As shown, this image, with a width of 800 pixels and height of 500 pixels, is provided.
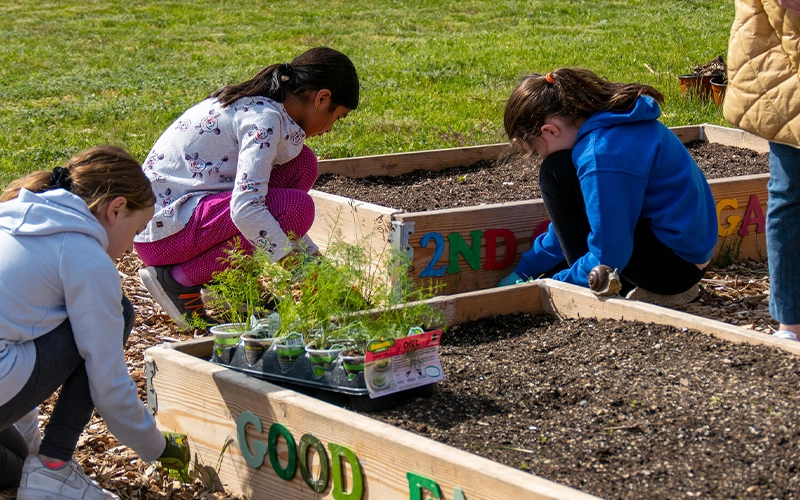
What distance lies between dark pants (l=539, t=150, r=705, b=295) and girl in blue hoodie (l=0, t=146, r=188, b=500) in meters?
1.76

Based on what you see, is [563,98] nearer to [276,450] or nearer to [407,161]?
[276,450]

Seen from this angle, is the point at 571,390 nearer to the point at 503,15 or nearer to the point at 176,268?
the point at 176,268

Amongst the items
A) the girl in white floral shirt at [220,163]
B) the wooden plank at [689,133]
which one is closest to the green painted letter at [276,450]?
the girl in white floral shirt at [220,163]

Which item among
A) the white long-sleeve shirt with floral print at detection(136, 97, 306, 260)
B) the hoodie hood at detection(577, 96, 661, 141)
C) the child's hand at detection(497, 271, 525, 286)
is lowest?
the child's hand at detection(497, 271, 525, 286)

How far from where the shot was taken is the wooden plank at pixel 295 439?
6.46 feet

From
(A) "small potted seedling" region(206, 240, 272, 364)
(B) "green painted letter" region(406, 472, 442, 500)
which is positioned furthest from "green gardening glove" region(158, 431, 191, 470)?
(B) "green painted letter" region(406, 472, 442, 500)

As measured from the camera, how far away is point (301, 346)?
8.57 ft

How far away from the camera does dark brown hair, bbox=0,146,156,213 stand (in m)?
2.53

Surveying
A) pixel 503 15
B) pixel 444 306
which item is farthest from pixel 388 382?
pixel 503 15

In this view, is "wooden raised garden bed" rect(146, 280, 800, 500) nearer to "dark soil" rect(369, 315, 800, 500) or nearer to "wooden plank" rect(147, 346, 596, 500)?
"wooden plank" rect(147, 346, 596, 500)

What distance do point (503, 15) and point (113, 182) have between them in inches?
561

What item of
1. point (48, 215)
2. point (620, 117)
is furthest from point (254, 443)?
point (620, 117)

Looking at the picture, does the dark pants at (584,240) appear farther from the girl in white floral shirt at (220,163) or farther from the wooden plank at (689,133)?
the wooden plank at (689,133)

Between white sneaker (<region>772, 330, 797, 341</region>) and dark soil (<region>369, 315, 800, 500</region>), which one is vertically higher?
dark soil (<region>369, 315, 800, 500</region>)
